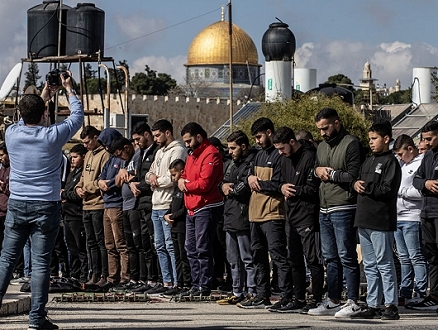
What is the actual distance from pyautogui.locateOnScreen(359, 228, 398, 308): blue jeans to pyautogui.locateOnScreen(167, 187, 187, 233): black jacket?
9.32 ft

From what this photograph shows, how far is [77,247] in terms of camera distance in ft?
48.5

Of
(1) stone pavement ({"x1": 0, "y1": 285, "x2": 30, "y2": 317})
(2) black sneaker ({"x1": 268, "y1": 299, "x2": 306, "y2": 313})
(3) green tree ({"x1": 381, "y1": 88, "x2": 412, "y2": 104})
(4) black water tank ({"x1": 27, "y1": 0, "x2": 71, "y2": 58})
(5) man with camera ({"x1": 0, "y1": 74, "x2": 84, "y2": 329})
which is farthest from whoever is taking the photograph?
(3) green tree ({"x1": 381, "y1": 88, "x2": 412, "y2": 104})

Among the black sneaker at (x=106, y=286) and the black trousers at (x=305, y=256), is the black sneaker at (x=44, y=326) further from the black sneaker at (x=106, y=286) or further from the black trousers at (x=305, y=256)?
the black sneaker at (x=106, y=286)

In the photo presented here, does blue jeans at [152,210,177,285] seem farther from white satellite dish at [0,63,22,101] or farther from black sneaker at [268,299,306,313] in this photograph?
white satellite dish at [0,63,22,101]

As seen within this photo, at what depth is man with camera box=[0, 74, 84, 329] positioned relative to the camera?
9.12 meters

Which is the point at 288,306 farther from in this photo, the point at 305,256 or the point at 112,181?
the point at 112,181

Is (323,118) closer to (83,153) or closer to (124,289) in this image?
(124,289)

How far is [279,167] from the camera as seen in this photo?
11594mm

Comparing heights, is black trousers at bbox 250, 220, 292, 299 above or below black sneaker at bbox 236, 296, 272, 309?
above

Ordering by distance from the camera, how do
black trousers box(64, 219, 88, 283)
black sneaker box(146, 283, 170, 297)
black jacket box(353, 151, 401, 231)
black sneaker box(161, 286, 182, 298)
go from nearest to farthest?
1. black jacket box(353, 151, 401, 231)
2. black sneaker box(161, 286, 182, 298)
3. black sneaker box(146, 283, 170, 297)
4. black trousers box(64, 219, 88, 283)

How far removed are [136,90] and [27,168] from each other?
11684 cm

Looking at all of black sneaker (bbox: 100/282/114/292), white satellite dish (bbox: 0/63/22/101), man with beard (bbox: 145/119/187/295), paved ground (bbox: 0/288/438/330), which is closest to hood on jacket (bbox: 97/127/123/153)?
man with beard (bbox: 145/119/187/295)

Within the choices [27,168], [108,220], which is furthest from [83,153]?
[27,168]

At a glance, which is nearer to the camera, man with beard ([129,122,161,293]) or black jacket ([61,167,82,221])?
man with beard ([129,122,161,293])
